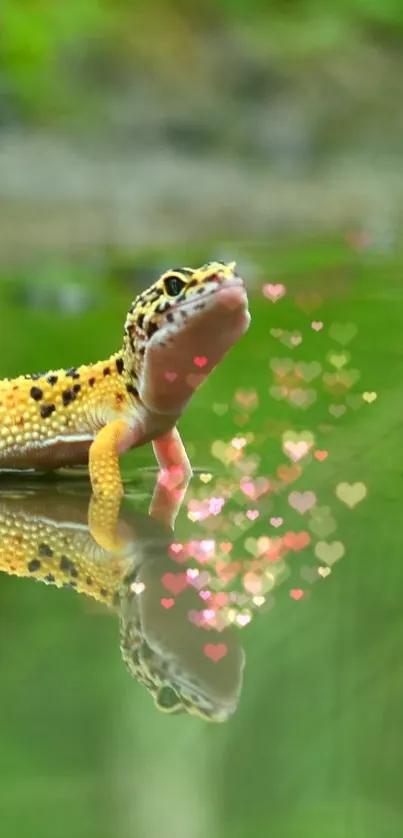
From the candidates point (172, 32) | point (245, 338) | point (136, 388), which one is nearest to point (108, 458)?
point (136, 388)

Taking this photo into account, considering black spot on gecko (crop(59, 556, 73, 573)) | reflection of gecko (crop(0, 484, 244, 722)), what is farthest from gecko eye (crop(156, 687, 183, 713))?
black spot on gecko (crop(59, 556, 73, 573))

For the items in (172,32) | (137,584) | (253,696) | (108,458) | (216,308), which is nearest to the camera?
(253,696)

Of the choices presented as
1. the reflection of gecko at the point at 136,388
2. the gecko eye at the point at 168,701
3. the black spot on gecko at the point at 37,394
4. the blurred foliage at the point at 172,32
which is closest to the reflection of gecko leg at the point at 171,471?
the reflection of gecko at the point at 136,388

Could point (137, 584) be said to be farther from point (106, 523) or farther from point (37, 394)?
point (37, 394)

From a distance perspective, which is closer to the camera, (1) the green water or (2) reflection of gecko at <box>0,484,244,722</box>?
(1) the green water

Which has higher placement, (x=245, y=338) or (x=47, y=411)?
(x=47, y=411)

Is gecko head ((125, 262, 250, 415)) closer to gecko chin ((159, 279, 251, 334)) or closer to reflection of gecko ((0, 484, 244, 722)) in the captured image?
gecko chin ((159, 279, 251, 334))

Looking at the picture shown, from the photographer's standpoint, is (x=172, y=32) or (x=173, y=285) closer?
(x=173, y=285)
